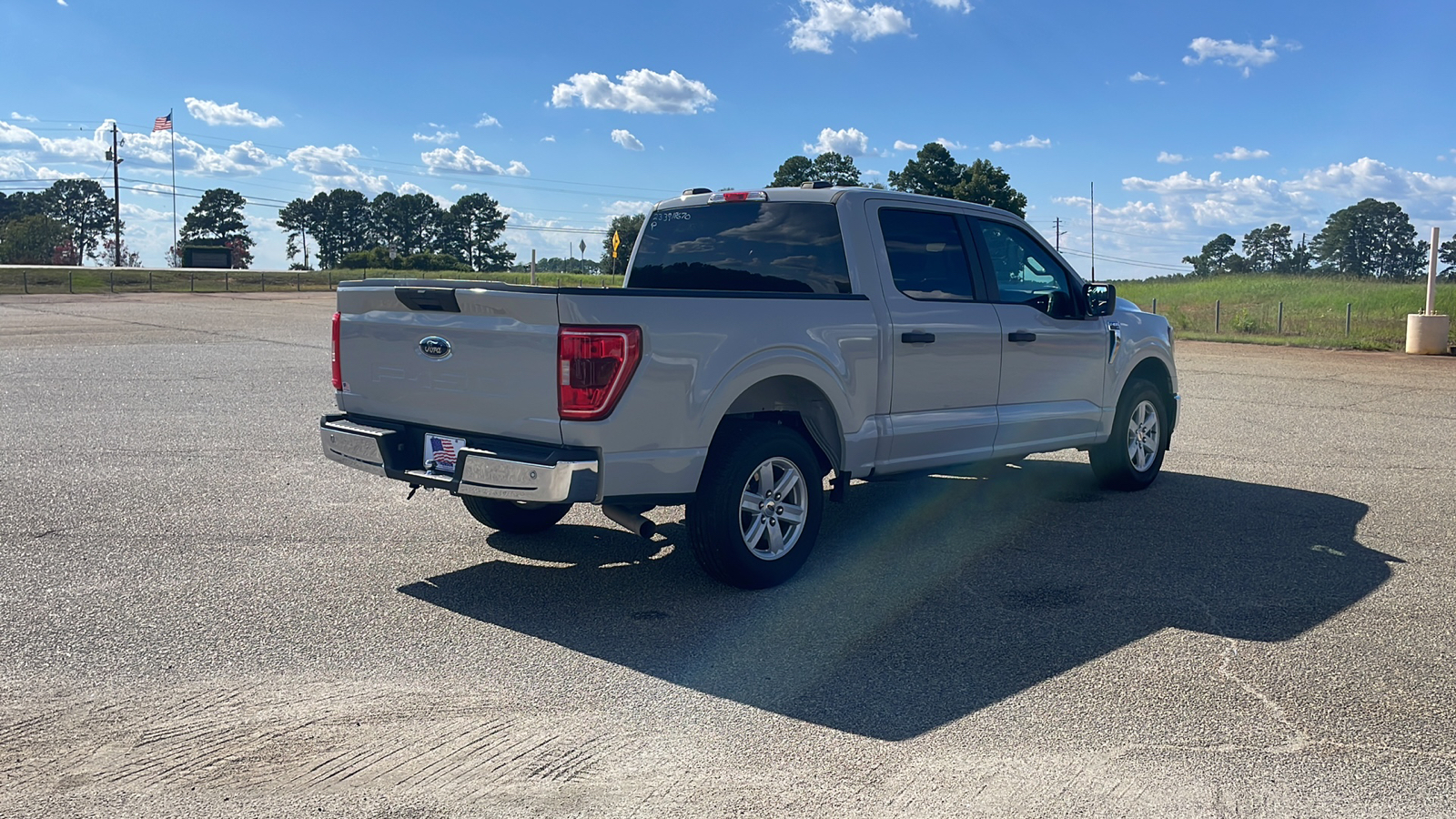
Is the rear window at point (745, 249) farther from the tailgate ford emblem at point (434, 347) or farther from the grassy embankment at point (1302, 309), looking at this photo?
the grassy embankment at point (1302, 309)

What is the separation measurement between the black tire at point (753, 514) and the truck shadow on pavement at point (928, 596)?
0.15m

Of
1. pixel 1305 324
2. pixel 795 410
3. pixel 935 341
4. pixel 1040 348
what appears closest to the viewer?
pixel 795 410

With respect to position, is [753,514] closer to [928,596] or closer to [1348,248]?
[928,596]

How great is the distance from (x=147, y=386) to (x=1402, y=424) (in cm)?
1412

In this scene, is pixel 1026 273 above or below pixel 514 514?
above

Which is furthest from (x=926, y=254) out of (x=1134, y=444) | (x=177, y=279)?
(x=177, y=279)

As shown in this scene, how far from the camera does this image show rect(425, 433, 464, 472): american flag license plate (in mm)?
5215

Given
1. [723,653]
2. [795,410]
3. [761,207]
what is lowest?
[723,653]

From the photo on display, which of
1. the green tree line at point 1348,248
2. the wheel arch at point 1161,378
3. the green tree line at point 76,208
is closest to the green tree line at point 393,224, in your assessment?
the green tree line at point 76,208

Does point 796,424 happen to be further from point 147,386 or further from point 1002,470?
point 147,386

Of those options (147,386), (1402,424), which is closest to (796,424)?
(1402,424)

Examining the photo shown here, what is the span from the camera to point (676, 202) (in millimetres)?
6910

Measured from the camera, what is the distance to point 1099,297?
24.9ft

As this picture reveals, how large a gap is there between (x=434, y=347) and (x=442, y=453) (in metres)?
0.49
